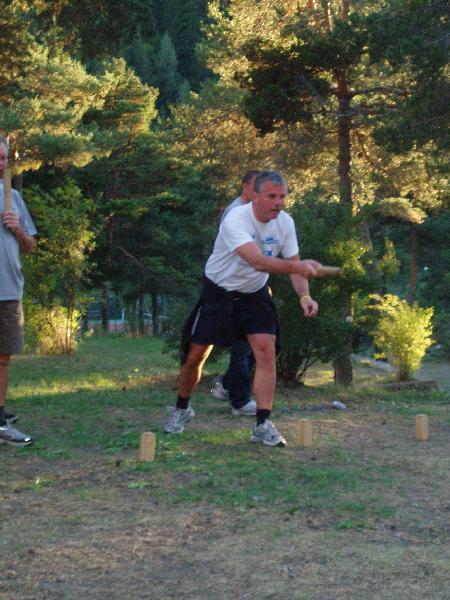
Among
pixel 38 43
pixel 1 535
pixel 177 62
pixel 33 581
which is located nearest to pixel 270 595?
pixel 33 581

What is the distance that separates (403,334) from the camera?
16.0 m

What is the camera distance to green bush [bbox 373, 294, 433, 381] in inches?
626

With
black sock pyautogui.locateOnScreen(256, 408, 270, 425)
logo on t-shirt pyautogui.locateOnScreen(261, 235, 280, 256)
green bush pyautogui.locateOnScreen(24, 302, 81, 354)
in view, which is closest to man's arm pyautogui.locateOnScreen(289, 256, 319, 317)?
logo on t-shirt pyautogui.locateOnScreen(261, 235, 280, 256)

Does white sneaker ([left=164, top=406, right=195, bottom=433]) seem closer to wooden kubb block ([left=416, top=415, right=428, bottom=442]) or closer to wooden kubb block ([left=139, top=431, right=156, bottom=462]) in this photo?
wooden kubb block ([left=139, top=431, right=156, bottom=462])

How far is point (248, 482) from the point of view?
5840 millimetres

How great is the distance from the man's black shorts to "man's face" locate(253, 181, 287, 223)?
2.05 feet

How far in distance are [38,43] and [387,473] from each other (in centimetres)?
1391

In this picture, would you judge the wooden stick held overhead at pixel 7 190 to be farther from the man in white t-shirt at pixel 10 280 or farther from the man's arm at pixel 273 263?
the man's arm at pixel 273 263

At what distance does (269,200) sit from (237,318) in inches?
34.7

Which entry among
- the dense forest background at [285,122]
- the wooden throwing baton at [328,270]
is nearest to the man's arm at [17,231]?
the wooden throwing baton at [328,270]

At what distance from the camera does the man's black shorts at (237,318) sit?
280 inches

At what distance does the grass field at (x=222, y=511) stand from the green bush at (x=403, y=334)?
690 cm

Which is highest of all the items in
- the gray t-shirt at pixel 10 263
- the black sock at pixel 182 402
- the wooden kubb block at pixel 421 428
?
the gray t-shirt at pixel 10 263

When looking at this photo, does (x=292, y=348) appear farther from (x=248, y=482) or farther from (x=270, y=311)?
(x=248, y=482)
